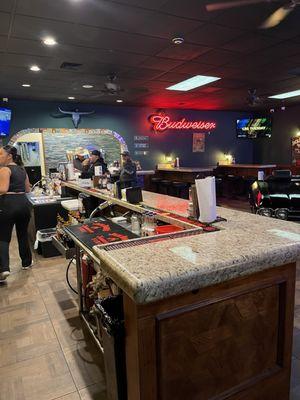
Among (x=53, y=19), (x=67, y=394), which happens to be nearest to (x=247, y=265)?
(x=67, y=394)

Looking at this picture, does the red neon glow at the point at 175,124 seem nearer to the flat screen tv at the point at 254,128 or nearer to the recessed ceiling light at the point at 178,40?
the flat screen tv at the point at 254,128

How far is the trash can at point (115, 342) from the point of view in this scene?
4.56 feet

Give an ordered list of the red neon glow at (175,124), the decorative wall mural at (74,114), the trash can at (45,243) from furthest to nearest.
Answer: the red neon glow at (175,124)
the decorative wall mural at (74,114)
the trash can at (45,243)

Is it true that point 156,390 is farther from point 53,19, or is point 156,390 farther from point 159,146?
point 159,146

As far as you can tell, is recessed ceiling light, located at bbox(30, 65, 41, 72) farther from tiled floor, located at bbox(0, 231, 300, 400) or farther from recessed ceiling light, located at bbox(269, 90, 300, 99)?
recessed ceiling light, located at bbox(269, 90, 300, 99)

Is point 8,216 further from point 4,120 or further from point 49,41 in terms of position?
point 4,120

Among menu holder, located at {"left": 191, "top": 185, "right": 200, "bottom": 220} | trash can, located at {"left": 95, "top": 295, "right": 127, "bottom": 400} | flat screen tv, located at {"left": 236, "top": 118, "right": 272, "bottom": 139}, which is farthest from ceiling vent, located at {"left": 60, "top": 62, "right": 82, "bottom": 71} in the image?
flat screen tv, located at {"left": 236, "top": 118, "right": 272, "bottom": 139}

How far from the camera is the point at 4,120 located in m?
7.75

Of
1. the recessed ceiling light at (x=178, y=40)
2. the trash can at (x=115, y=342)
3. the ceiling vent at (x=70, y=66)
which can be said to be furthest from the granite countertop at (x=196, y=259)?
the ceiling vent at (x=70, y=66)

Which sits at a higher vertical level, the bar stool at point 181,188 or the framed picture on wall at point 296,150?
the framed picture on wall at point 296,150

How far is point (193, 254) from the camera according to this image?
4.49 feet

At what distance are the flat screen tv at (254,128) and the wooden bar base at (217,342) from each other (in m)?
10.7

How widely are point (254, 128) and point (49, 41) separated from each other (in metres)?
9.07

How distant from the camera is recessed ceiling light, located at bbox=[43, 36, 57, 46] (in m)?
3.96
